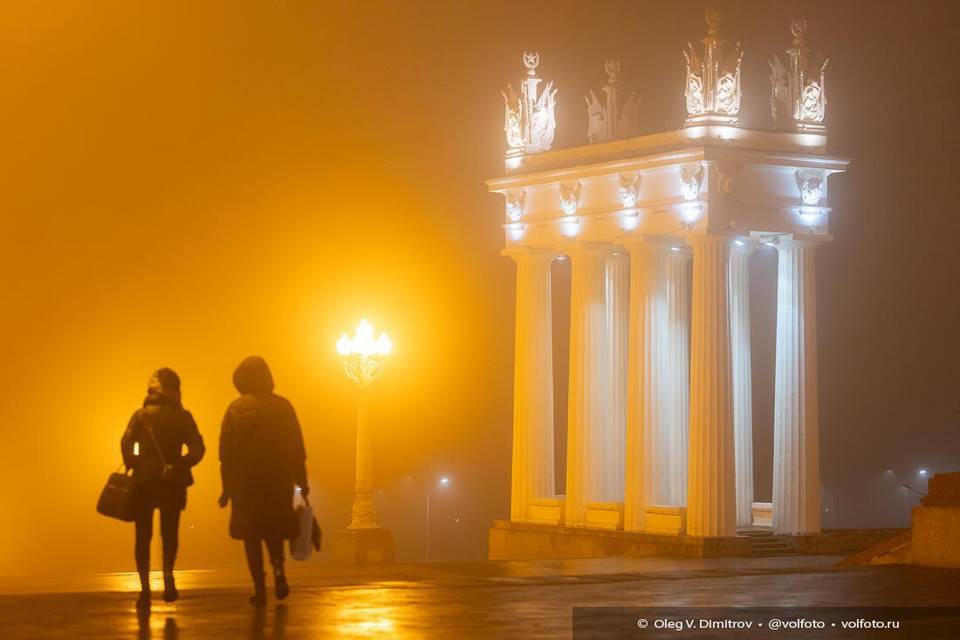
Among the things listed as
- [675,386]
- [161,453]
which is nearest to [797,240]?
[675,386]

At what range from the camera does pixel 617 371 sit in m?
41.9

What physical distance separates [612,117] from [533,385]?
21.1 feet

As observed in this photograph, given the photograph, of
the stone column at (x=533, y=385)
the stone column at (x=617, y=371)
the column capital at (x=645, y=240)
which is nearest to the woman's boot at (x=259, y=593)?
the column capital at (x=645, y=240)

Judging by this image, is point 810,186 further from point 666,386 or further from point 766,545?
point 766,545

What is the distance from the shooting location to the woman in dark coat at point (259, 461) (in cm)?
1792

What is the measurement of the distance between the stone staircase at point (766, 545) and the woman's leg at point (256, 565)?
19.5 meters

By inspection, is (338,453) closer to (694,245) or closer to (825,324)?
(825,324)

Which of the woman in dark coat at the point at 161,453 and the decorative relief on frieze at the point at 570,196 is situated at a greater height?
the decorative relief on frieze at the point at 570,196

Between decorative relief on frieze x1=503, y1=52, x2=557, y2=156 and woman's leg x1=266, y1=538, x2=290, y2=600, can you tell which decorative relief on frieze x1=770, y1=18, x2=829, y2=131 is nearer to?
decorative relief on frieze x1=503, y1=52, x2=557, y2=156

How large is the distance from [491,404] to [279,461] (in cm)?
4707

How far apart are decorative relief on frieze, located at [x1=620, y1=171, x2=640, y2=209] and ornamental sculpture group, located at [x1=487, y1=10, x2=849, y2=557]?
0.13 ft

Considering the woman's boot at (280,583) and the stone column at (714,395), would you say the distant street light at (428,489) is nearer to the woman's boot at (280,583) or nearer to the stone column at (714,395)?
the stone column at (714,395)

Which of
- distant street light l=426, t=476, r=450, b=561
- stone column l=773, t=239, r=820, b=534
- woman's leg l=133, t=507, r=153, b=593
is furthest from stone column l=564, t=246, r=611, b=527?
distant street light l=426, t=476, r=450, b=561

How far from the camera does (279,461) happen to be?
18.0 m
